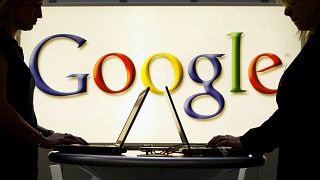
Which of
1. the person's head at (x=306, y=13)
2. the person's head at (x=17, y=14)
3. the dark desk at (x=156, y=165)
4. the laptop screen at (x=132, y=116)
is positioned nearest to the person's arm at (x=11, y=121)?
the dark desk at (x=156, y=165)

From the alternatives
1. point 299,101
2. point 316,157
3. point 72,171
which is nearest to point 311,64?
point 299,101

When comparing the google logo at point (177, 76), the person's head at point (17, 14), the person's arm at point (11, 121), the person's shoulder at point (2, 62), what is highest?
the person's head at point (17, 14)

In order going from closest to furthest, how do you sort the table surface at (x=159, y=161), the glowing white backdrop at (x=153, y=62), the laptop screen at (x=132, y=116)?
the table surface at (x=159, y=161) → the laptop screen at (x=132, y=116) → the glowing white backdrop at (x=153, y=62)

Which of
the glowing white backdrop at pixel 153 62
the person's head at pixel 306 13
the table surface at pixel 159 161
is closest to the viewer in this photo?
the table surface at pixel 159 161

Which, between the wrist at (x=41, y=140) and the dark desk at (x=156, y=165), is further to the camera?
the wrist at (x=41, y=140)

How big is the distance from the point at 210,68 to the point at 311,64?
263cm

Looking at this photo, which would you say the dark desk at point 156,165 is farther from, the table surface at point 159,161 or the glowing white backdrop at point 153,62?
the glowing white backdrop at point 153,62

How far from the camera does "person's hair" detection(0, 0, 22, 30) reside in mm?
2297

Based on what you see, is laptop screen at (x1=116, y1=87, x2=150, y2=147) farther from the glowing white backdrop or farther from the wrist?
the glowing white backdrop

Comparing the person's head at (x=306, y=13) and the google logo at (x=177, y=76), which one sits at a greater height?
the person's head at (x=306, y=13)

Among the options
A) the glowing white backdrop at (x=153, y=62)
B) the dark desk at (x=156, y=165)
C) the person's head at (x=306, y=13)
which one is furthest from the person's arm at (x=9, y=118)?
the glowing white backdrop at (x=153, y=62)

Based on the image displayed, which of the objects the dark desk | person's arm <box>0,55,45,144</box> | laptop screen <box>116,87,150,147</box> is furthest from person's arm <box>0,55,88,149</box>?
laptop screen <box>116,87,150,147</box>

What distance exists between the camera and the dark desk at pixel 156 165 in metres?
2.09

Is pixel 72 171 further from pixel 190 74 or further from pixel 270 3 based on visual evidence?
pixel 270 3
